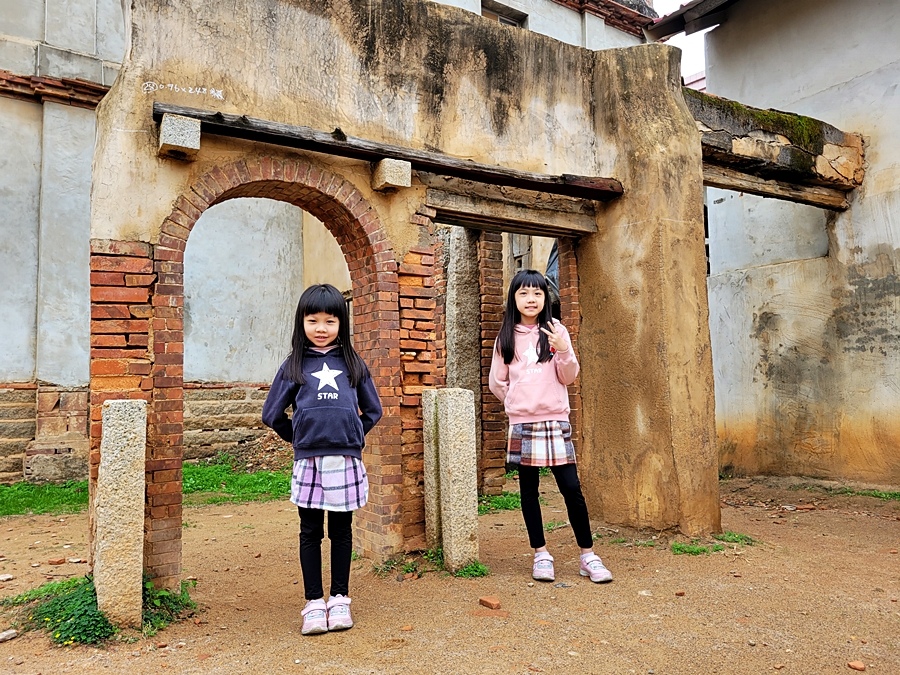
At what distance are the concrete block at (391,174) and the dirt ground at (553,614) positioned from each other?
9.12ft

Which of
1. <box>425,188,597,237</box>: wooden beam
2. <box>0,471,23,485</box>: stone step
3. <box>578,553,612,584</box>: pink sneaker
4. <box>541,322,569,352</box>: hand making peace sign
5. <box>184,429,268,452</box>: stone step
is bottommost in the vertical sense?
<box>578,553,612,584</box>: pink sneaker

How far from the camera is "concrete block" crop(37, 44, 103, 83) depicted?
32.3ft

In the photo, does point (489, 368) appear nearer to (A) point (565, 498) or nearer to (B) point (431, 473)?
(B) point (431, 473)

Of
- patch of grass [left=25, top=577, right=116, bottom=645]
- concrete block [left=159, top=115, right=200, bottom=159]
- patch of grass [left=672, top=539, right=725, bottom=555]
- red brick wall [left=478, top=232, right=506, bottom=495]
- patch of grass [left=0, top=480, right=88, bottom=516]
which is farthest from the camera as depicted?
red brick wall [left=478, top=232, right=506, bottom=495]

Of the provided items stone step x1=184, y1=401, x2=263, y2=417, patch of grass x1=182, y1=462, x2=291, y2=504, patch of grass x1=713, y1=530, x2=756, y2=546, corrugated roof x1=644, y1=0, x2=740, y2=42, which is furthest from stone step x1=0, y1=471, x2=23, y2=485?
corrugated roof x1=644, y1=0, x2=740, y2=42

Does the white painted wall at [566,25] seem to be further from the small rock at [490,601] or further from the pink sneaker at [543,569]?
the small rock at [490,601]

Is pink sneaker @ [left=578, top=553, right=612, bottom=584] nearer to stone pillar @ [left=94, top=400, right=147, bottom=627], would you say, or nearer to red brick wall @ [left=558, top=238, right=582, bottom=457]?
red brick wall @ [left=558, top=238, right=582, bottom=457]

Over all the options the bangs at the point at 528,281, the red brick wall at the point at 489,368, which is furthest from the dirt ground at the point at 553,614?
the red brick wall at the point at 489,368

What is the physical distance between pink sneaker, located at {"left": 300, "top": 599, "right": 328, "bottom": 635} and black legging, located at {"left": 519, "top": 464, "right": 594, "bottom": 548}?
146cm

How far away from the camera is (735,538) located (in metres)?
5.72

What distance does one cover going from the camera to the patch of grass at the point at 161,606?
3.94 meters

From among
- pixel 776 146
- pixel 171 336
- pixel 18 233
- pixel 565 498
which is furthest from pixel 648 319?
→ pixel 18 233

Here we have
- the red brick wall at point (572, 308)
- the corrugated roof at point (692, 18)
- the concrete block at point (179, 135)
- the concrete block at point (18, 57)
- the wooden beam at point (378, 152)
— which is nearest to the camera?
the concrete block at point (179, 135)

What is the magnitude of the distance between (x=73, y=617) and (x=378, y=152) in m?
3.47
